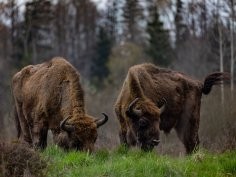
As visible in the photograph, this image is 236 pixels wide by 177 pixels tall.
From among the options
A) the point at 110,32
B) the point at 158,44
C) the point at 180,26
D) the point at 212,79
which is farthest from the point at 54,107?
the point at 110,32

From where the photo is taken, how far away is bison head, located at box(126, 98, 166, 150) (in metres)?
14.4

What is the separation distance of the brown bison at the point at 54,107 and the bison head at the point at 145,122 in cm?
103

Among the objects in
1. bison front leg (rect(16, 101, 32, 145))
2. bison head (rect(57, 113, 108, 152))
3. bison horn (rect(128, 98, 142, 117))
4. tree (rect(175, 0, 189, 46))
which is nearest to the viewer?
bison head (rect(57, 113, 108, 152))

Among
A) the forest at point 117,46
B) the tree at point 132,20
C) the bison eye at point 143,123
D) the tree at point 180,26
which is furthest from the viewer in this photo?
the tree at point 132,20

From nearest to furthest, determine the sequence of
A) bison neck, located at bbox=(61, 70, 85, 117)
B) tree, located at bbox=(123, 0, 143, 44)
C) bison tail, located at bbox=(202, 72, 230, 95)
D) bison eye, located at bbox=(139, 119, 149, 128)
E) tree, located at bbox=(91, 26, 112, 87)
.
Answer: bison neck, located at bbox=(61, 70, 85, 117), bison eye, located at bbox=(139, 119, 149, 128), bison tail, located at bbox=(202, 72, 230, 95), tree, located at bbox=(91, 26, 112, 87), tree, located at bbox=(123, 0, 143, 44)

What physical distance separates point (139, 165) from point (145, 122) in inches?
134

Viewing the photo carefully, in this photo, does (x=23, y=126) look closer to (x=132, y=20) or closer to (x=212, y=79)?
(x=212, y=79)

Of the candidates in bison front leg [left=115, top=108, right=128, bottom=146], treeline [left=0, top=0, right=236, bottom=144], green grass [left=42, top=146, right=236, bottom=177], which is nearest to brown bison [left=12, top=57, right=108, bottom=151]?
green grass [left=42, top=146, right=236, bottom=177]

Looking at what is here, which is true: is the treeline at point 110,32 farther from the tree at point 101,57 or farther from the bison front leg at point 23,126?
the bison front leg at point 23,126

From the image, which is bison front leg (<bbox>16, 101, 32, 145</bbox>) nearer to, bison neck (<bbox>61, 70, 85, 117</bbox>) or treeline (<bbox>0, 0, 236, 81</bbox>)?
bison neck (<bbox>61, 70, 85, 117</bbox>)

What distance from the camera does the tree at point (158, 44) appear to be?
5231 cm

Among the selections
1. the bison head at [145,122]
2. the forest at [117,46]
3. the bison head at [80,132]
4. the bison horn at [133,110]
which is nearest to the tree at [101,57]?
the forest at [117,46]

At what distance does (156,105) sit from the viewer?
16344mm

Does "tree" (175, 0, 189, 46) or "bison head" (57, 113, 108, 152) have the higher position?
"tree" (175, 0, 189, 46)
